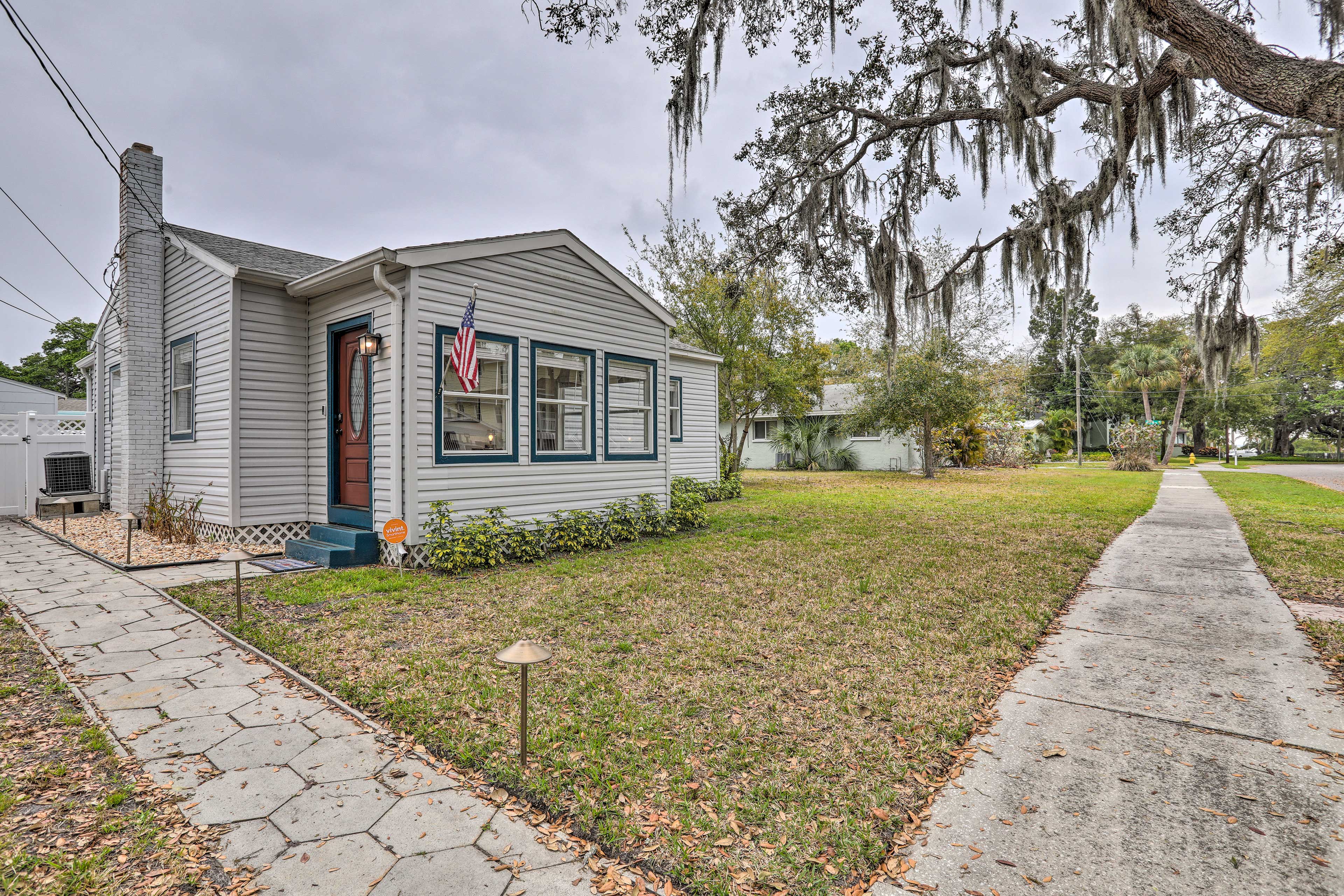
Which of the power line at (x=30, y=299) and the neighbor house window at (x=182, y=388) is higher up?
the power line at (x=30, y=299)

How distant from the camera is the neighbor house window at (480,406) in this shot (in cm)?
607

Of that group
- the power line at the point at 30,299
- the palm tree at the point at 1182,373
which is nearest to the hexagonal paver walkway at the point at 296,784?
the power line at the point at 30,299

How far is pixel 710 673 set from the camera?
3.44 meters

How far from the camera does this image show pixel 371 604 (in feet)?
15.5

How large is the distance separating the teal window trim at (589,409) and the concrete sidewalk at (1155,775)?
5.28 m

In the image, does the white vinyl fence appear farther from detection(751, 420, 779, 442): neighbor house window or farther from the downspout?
detection(751, 420, 779, 442): neighbor house window

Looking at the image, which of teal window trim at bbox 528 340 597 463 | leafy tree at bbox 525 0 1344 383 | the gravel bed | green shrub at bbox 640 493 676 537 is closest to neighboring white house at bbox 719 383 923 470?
green shrub at bbox 640 493 676 537

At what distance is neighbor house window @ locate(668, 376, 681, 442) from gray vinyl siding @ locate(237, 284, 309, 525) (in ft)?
22.5

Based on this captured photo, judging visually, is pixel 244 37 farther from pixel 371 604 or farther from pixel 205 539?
pixel 371 604

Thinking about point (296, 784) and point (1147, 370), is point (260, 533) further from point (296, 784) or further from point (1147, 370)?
point (1147, 370)

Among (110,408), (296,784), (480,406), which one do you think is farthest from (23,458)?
(296,784)

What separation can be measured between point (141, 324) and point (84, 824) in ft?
27.9

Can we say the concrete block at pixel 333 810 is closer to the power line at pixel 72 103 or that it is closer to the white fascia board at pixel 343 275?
the white fascia board at pixel 343 275

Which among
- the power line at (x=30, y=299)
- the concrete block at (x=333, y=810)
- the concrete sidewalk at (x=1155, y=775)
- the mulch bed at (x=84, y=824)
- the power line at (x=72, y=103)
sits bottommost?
the concrete sidewalk at (x=1155, y=775)
